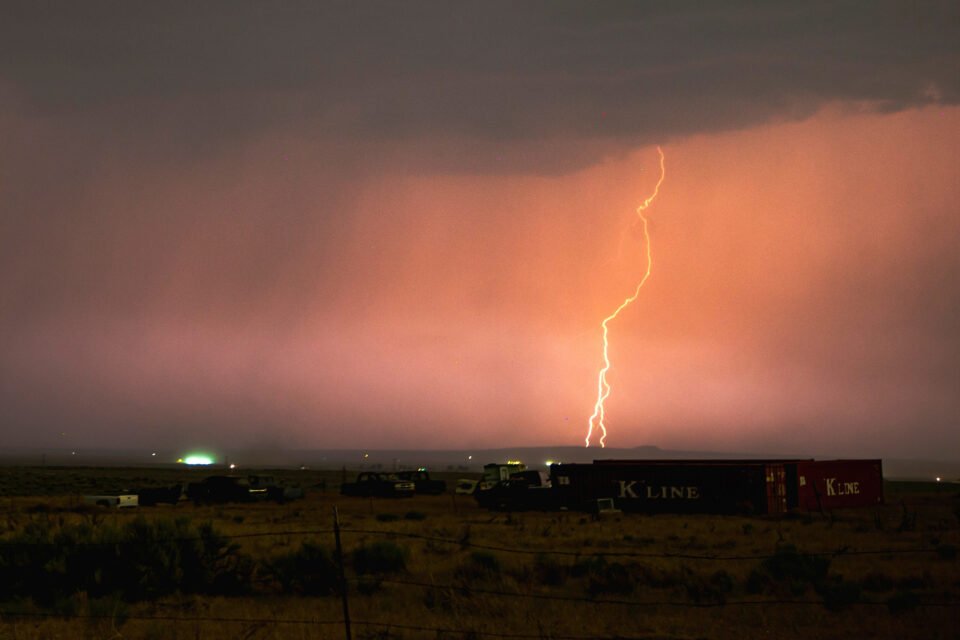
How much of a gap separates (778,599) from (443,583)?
6002 mm

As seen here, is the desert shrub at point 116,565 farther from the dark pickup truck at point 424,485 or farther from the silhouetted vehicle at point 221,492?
the dark pickup truck at point 424,485

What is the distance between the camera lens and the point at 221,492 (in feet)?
174

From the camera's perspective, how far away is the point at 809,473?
45.2 metres

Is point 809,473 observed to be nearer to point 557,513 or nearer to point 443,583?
point 557,513

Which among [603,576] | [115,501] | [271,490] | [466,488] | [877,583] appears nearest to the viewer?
[877,583]

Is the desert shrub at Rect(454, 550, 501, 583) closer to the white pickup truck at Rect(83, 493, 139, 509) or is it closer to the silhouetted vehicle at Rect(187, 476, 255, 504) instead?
the white pickup truck at Rect(83, 493, 139, 509)

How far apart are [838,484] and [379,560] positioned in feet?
110

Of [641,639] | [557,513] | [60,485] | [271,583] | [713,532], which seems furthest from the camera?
[60,485]

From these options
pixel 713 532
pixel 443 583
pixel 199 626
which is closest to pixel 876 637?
pixel 443 583

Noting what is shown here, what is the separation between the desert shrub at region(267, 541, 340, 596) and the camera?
17797 mm

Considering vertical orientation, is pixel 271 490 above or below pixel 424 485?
above

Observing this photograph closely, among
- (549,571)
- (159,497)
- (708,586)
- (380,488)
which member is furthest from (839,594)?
(380,488)

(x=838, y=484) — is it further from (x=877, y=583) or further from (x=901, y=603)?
(x=901, y=603)

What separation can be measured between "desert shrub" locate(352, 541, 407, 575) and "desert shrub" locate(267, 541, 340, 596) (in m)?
1.79
